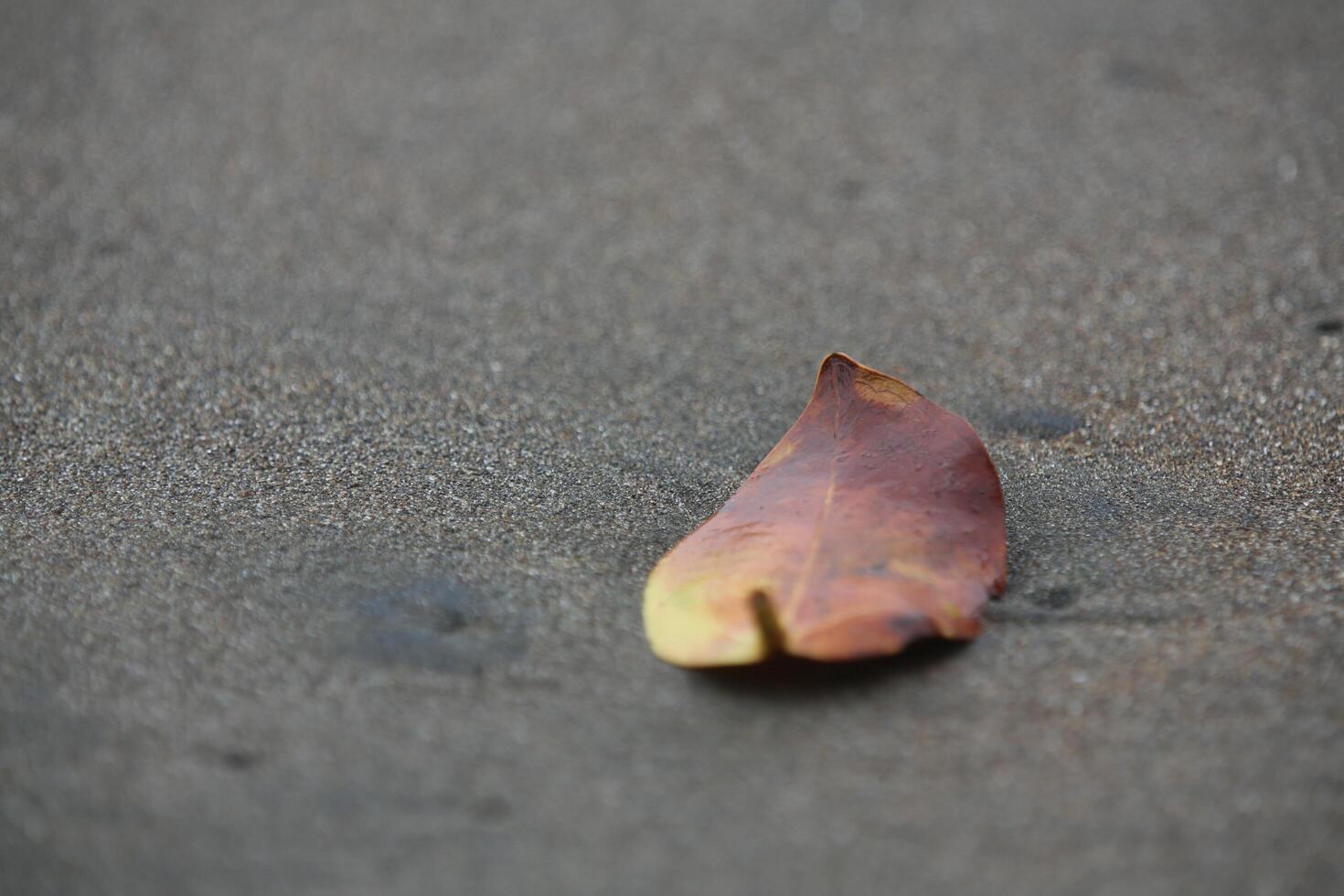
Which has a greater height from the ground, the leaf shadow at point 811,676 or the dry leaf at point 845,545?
the dry leaf at point 845,545

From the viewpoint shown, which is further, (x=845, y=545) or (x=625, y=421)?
(x=625, y=421)

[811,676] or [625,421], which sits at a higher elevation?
[625,421]

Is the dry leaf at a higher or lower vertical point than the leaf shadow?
higher

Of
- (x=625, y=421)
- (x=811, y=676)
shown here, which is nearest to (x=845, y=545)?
(x=811, y=676)

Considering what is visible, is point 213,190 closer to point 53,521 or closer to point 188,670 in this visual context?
point 53,521

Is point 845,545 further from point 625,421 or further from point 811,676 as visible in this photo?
point 625,421
